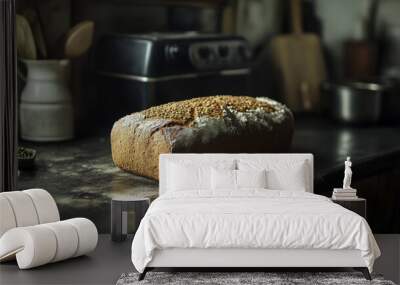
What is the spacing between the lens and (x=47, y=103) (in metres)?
6.37

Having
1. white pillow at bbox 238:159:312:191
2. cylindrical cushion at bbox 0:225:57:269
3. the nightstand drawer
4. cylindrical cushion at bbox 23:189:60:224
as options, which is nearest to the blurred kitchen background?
white pillow at bbox 238:159:312:191

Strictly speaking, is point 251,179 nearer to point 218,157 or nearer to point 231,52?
point 218,157

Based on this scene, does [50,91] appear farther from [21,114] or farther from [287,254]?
[287,254]

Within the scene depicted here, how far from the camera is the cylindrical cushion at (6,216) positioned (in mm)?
5152

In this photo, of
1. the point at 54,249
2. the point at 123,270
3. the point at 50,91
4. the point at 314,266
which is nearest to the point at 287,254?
the point at 314,266

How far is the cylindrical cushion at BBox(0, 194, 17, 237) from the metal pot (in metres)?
2.62

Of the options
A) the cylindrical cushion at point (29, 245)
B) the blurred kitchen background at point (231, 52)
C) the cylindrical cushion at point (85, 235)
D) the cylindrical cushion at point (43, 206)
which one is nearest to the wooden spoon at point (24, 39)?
the blurred kitchen background at point (231, 52)

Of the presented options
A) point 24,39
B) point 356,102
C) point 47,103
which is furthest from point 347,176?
point 24,39

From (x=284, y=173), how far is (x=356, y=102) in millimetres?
1017

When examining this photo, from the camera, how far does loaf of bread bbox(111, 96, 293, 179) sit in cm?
609

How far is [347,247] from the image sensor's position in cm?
473

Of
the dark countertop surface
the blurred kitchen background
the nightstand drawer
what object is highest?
the blurred kitchen background

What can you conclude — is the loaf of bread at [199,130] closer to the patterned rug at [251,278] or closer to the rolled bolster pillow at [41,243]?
the rolled bolster pillow at [41,243]

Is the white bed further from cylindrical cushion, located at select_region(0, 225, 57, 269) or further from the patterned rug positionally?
cylindrical cushion, located at select_region(0, 225, 57, 269)
